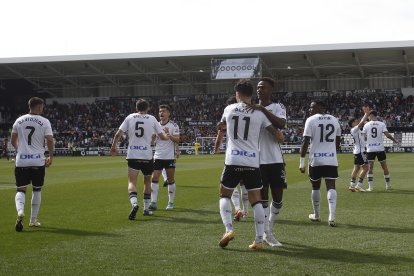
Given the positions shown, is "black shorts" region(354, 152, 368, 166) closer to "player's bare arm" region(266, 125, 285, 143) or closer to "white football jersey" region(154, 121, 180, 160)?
"white football jersey" region(154, 121, 180, 160)

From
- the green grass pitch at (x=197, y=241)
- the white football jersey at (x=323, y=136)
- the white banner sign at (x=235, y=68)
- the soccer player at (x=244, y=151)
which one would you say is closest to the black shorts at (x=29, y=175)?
the green grass pitch at (x=197, y=241)

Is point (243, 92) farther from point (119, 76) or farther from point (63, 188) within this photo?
point (119, 76)

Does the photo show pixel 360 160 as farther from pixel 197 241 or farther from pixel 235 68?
pixel 235 68

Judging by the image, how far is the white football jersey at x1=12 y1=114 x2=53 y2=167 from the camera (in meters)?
10.1

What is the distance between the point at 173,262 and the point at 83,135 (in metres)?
55.2

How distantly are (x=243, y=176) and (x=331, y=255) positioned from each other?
151 cm

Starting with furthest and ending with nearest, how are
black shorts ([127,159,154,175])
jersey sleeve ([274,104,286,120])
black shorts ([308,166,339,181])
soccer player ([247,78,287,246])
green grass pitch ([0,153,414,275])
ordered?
black shorts ([127,159,154,175]) < black shorts ([308,166,339,181]) < soccer player ([247,78,287,246]) < jersey sleeve ([274,104,286,120]) < green grass pitch ([0,153,414,275])

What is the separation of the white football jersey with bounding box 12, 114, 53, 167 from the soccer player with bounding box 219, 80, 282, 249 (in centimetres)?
367

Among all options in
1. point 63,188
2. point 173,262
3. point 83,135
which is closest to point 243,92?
point 173,262

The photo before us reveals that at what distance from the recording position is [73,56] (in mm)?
56094

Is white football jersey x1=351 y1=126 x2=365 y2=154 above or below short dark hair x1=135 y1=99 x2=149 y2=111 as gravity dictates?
below

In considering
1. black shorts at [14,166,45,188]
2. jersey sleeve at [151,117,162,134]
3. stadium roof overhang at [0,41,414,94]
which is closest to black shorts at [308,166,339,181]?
jersey sleeve at [151,117,162,134]

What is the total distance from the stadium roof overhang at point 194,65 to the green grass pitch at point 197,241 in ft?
127

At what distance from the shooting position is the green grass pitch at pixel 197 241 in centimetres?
686
